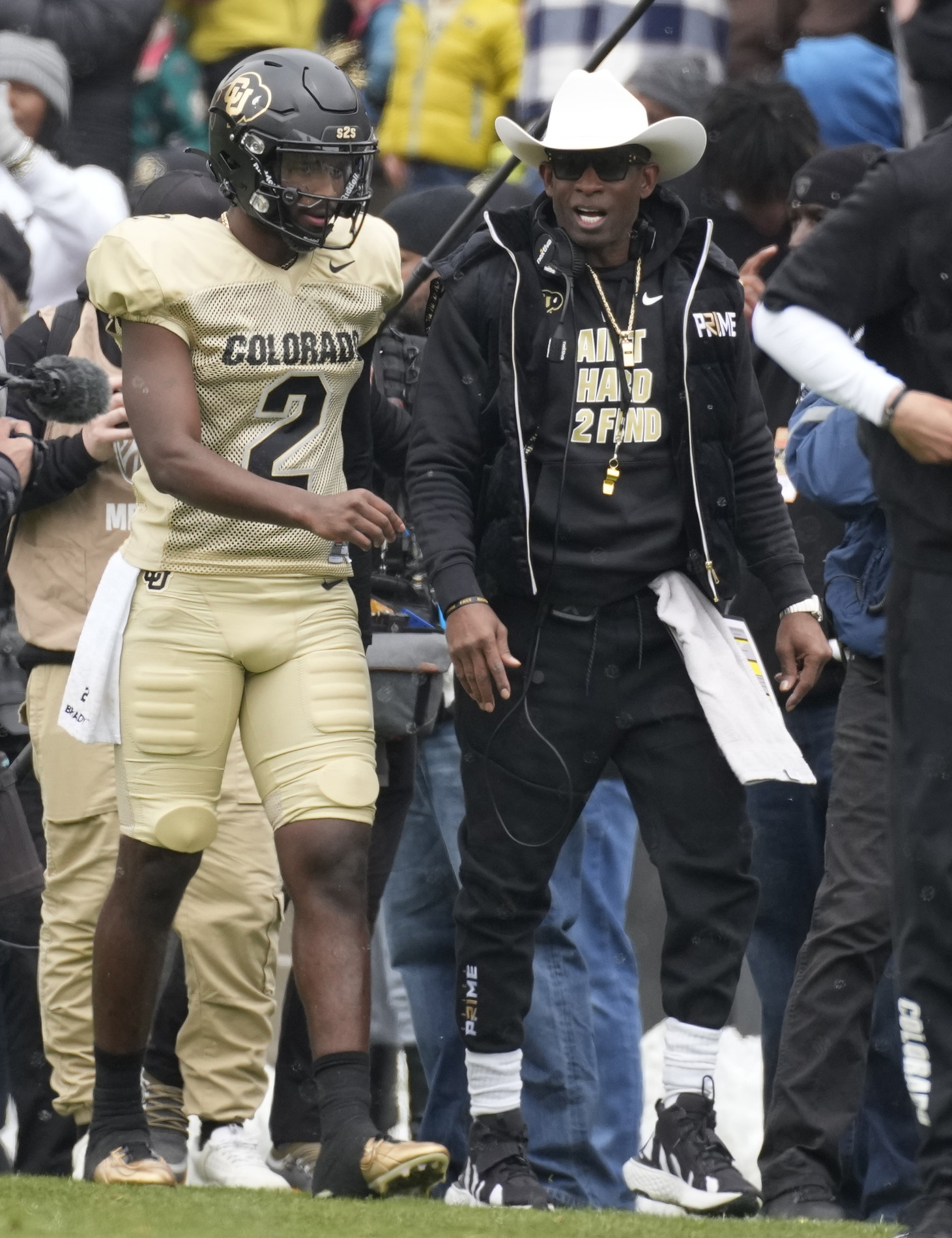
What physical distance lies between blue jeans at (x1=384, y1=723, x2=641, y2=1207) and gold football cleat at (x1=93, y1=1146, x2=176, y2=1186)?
1040mm

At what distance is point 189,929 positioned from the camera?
5.36m

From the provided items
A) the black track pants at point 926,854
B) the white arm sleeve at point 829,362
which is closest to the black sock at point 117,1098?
the black track pants at point 926,854

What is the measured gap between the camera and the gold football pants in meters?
4.44

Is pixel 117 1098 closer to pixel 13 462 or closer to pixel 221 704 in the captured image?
pixel 221 704

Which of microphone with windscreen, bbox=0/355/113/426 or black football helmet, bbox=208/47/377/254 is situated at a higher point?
black football helmet, bbox=208/47/377/254

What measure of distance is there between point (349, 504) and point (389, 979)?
7.88 feet

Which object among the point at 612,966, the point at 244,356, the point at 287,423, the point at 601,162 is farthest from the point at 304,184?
the point at 612,966

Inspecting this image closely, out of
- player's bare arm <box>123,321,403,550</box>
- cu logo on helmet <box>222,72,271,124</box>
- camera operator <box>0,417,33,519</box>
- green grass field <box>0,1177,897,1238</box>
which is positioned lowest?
green grass field <box>0,1177,897,1238</box>

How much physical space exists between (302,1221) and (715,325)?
2.04 m

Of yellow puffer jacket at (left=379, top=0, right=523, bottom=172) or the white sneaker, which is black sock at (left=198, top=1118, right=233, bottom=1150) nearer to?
the white sneaker

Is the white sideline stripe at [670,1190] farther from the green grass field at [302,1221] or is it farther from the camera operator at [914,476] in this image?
the camera operator at [914,476]

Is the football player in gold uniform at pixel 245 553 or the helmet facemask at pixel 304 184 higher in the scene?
the helmet facemask at pixel 304 184

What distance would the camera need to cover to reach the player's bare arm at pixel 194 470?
14.1 feet

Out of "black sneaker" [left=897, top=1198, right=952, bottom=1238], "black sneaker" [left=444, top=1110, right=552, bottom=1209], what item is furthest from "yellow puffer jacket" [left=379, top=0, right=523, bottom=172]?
"black sneaker" [left=897, top=1198, right=952, bottom=1238]
